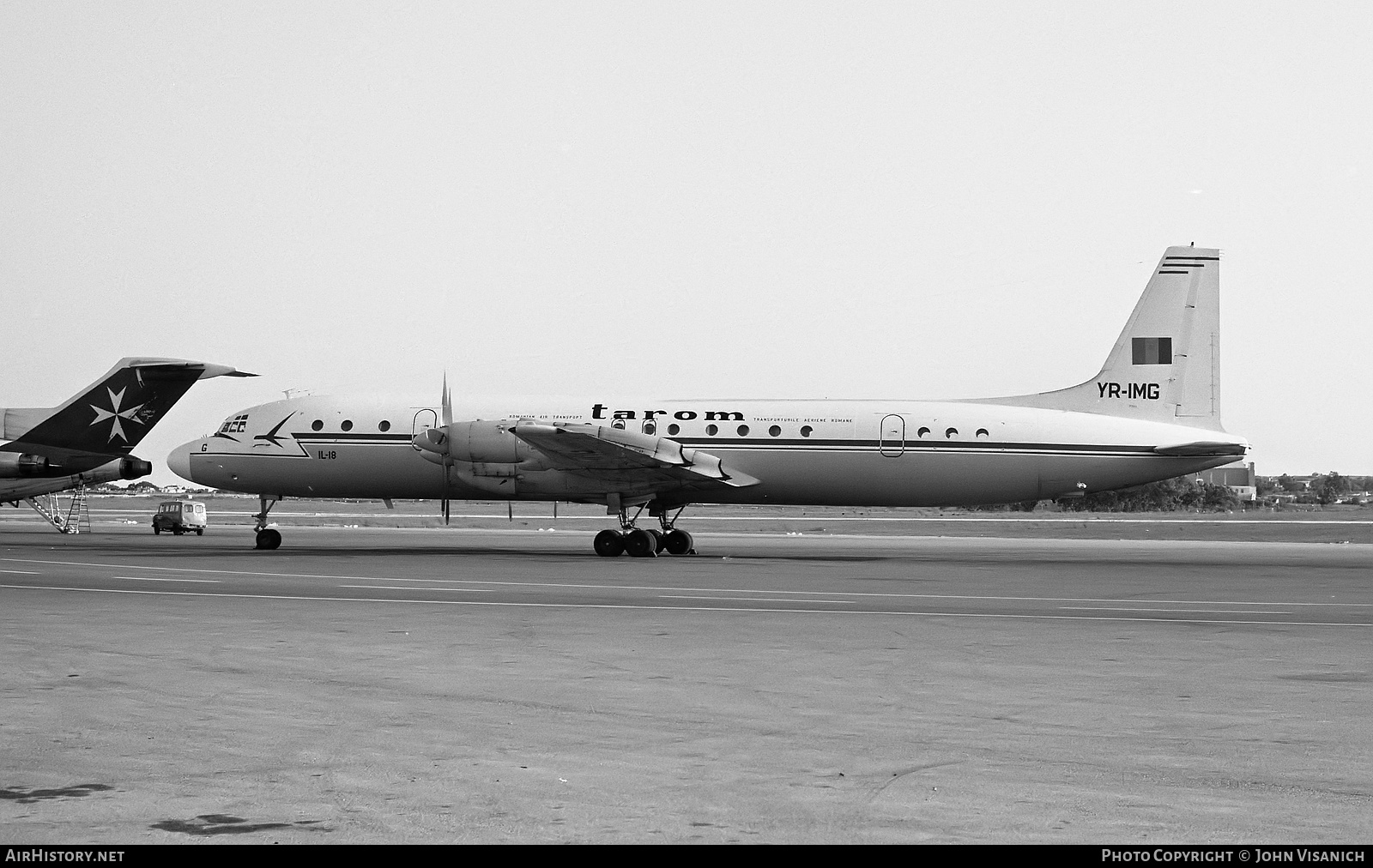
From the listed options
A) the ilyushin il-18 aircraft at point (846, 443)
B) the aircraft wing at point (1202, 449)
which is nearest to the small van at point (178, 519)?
the ilyushin il-18 aircraft at point (846, 443)

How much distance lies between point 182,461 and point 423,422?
848cm

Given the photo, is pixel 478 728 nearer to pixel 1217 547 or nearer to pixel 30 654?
pixel 30 654

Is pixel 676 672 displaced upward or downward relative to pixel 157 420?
downward

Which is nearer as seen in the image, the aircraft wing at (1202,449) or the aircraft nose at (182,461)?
the aircraft wing at (1202,449)

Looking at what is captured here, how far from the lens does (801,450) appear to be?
36.3 metres

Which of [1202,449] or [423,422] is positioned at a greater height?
[423,422]

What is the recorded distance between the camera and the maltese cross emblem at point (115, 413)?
4225cm

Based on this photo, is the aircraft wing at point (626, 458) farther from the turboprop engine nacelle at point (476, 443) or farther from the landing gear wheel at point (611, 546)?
the landing gear wheel at point (611, 546)

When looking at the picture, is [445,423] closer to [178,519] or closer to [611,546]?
[611,546]

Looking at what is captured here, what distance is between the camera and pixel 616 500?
36.2 metres

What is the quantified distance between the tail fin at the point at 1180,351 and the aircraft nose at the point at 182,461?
2708cm

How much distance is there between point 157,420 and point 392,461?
10.6 m

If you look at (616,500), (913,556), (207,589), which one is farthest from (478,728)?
(913,556)

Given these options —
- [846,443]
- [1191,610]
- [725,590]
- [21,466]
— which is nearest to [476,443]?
[846,443]
